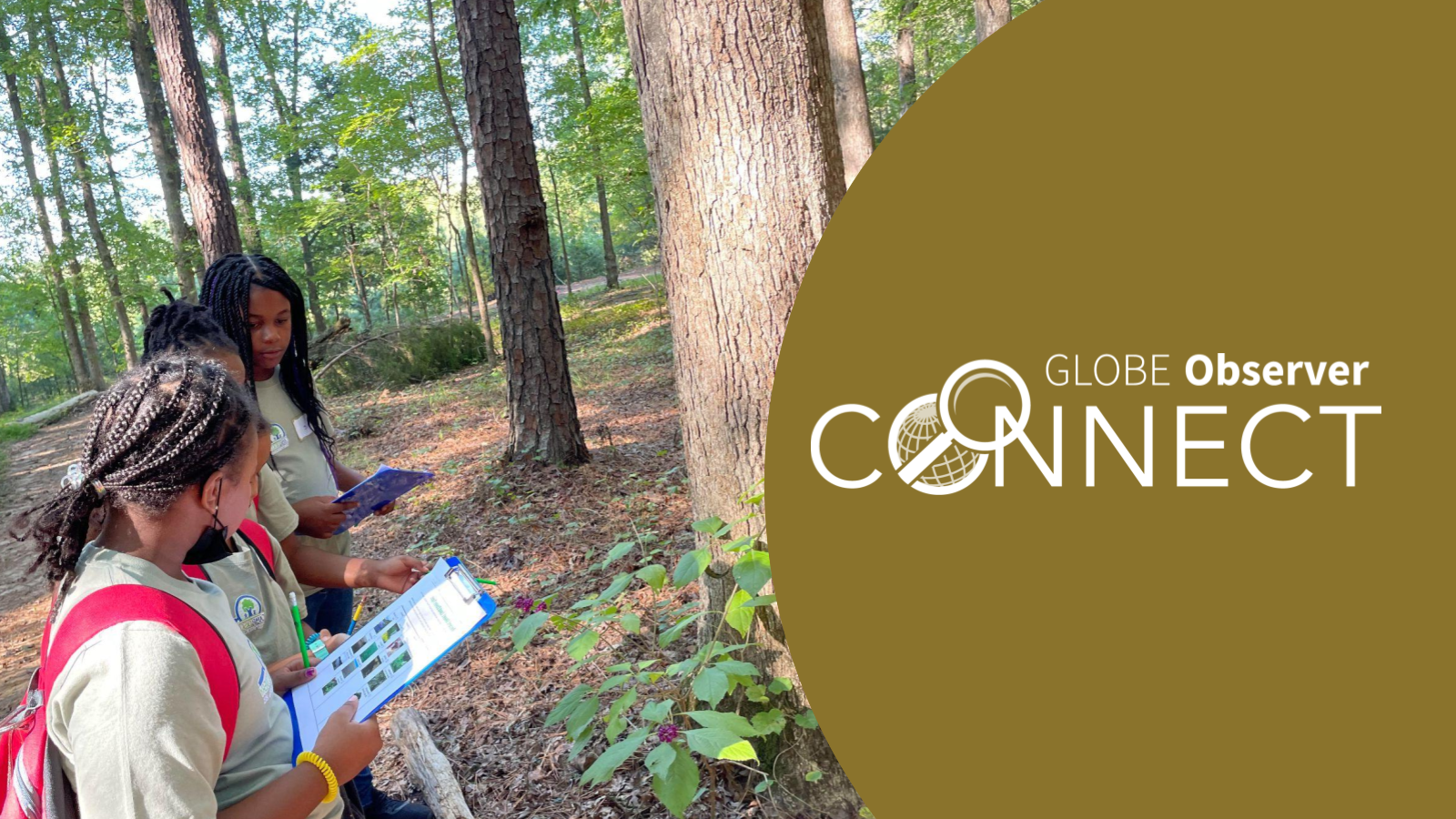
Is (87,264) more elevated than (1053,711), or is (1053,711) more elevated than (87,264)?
(87,264)

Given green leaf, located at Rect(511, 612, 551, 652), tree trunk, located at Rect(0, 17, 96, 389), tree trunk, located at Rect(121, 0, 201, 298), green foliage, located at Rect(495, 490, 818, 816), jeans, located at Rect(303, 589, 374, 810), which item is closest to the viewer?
green foliage, located at Rect(495, 490, 818, 816)

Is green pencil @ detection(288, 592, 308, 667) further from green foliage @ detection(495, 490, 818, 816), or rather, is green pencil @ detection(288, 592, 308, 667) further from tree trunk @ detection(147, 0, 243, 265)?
tree trunk @ detection(147, 0, 243, 265)

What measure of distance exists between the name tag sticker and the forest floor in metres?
1.23

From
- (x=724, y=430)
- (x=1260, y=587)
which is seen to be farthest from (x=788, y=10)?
(x=1260, y=587)

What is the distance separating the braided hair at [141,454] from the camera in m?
1.34

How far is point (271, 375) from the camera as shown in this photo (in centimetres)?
250

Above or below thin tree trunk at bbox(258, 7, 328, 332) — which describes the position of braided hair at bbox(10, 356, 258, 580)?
below

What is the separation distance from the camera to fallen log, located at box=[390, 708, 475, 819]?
8.38 feet

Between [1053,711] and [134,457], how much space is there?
1970mm

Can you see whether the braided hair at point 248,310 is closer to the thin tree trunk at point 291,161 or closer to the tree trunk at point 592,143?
the tree trunk at point 592,143

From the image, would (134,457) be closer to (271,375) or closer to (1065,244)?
(271,375)

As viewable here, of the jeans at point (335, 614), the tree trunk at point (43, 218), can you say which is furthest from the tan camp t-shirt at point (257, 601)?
the tree trunk at point (43, 218)

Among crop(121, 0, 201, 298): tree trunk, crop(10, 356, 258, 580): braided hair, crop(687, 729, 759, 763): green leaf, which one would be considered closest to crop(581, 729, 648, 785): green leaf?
crop(687, 729, 759, 763): green leaf

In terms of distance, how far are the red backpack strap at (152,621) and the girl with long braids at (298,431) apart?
88 cm
